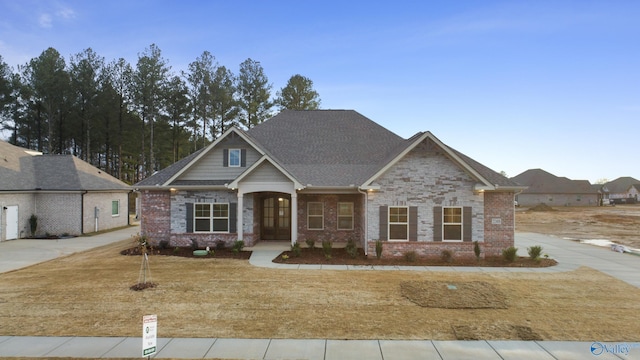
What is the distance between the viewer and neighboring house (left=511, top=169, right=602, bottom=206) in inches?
2425

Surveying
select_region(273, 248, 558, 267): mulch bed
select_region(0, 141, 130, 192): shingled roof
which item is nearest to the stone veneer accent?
select_region(273, 248, 558, 267): mulch bed

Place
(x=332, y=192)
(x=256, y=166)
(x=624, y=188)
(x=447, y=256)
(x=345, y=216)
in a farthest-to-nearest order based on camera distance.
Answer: (x=624, y=188), (x=345, y=216), (x=332, y=192), (x=256, y=166), (x=447, y=256)

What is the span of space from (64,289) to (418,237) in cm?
1303

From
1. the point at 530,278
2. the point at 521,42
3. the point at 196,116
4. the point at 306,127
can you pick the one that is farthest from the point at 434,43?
the point at 196,116

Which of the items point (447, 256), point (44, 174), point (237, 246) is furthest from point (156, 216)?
point (447, 256)

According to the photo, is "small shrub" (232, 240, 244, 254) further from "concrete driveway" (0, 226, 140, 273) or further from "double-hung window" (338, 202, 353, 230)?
"concrete driveway" (0, 226, 140, 273)

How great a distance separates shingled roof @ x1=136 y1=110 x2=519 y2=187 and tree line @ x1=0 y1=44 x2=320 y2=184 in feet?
57.7

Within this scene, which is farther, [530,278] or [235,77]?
[235,77]

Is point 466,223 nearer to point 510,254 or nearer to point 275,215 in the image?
point 510,254

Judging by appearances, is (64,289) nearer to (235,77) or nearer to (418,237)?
(418,237)

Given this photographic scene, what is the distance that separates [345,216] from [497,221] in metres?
7.34

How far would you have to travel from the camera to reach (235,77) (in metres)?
39.9

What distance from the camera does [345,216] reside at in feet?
57.8

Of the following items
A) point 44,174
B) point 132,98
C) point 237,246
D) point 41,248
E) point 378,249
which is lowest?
point 41,248
